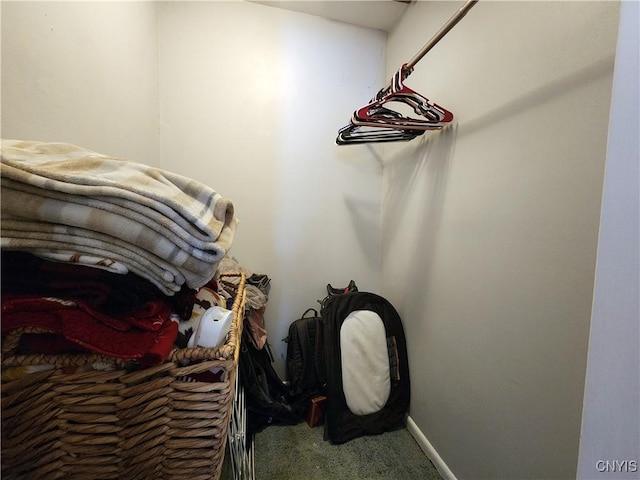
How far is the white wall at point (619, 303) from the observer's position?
337mm

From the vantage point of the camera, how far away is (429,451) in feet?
3.31

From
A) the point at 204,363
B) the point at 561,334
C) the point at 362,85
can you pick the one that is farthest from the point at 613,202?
the point at 362,85

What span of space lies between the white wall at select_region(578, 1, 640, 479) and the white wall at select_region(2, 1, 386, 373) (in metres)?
1.10

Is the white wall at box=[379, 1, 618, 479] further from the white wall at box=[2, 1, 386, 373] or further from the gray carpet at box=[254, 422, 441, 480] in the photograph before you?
the white wall at box=[2, 1, 386, 373]

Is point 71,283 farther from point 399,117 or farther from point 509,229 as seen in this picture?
point 399,117

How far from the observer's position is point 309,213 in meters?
1.36

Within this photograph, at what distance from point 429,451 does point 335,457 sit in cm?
38

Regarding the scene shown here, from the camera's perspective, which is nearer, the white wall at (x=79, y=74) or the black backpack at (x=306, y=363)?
the white wall at (x=79, y=74)

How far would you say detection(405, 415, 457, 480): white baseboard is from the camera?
92cm

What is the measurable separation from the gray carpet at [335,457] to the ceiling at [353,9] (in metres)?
2.01

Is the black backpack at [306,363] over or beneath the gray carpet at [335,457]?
over

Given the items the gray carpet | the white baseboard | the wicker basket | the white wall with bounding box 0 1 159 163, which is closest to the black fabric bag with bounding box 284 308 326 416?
the gray carpet

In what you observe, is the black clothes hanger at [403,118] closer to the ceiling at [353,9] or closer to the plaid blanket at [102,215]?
the ceiling at [353,9]

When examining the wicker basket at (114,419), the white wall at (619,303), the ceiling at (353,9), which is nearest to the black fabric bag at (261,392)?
the wicker basket at (114,419)
